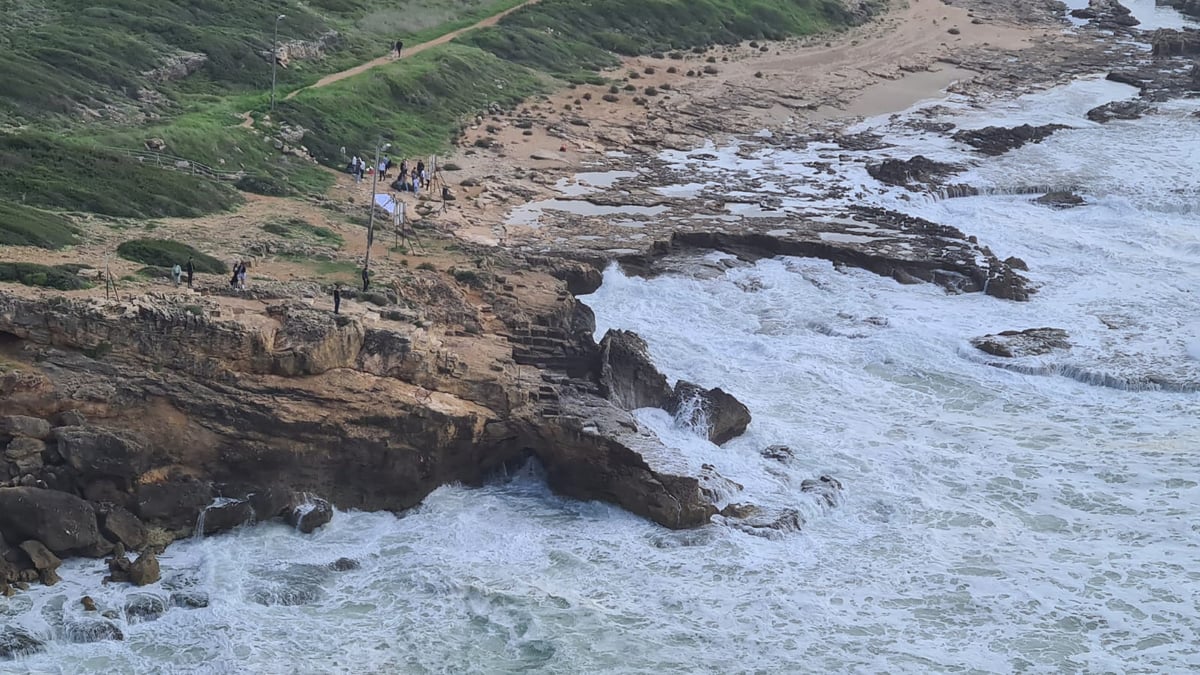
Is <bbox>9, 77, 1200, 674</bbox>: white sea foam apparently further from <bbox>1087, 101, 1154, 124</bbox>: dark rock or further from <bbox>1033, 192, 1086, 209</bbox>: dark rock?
<bbox>1087, 101, 1154, 124</bbox>: dark rock

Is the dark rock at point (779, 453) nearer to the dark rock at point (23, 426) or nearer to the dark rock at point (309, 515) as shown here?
the dark rock at point (309, 515)

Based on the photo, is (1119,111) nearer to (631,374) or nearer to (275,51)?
(275,51)

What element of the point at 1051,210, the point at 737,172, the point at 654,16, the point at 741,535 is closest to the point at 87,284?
the point at 741,535

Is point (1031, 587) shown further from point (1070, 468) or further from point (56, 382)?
point (56, 382)

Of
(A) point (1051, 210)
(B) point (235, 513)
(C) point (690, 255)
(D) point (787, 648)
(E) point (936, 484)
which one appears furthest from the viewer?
(A) point (1051, 210)

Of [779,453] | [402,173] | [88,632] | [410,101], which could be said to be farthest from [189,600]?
[410,101]
